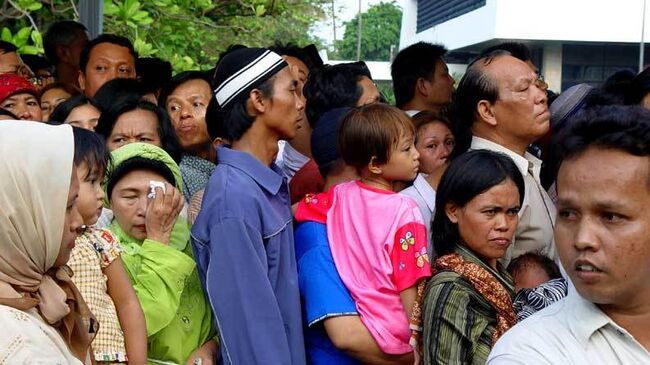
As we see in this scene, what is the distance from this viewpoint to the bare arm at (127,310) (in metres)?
3.16

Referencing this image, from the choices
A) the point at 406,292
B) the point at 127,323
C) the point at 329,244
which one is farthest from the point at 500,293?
the point at 127,323

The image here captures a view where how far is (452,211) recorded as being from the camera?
3.38 m

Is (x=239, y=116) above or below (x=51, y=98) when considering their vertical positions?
above

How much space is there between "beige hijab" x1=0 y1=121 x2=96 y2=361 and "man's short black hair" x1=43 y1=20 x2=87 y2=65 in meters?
5.02

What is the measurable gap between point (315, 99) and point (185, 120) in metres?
0.76

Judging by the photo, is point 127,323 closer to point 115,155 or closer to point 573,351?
point 115,155

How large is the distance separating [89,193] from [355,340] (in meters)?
1.03

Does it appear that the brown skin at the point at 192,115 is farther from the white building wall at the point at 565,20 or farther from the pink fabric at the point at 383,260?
the white building wall at the point at 565,20

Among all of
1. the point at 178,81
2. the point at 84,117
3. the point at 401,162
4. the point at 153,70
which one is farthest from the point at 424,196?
the point at 153,70

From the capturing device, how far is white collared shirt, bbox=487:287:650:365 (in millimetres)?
1954

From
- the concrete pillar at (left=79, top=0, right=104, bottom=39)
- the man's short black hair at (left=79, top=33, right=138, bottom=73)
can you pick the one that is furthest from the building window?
the man's short black hair at (left=79, top=33, right=138, bottom=73)

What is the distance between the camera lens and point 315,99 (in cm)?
464

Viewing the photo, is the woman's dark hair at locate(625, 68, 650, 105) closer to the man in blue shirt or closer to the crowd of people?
the crowd of people

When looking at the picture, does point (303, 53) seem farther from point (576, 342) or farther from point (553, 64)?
point (553, 64)
